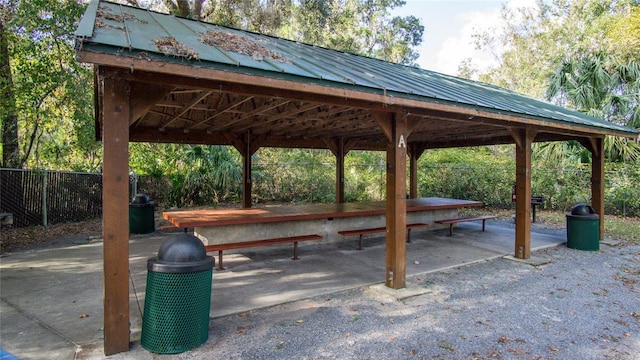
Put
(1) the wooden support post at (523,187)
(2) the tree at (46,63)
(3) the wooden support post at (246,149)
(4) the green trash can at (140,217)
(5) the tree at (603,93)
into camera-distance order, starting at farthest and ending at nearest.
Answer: (5) the tree at (603,93), (3) the wooden support post at (246,149), (4) the green trash can at (140,217), (2) the tree at (46,63), (1) the wooden support post at (523,187)

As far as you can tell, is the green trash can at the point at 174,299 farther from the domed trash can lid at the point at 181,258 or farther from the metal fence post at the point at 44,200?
the metal fence post at the point at 44,200

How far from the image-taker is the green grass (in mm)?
8805

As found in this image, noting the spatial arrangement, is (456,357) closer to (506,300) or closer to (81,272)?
(506,300)

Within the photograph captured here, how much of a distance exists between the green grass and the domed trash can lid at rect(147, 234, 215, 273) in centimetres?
939

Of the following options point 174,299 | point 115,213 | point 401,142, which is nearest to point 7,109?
point 115,213

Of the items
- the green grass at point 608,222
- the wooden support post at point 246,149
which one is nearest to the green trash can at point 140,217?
the wooden support post at point 246,149

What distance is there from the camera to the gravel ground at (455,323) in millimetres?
3150

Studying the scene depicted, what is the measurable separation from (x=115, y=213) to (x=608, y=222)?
12.6 m

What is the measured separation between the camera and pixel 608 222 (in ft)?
34.7

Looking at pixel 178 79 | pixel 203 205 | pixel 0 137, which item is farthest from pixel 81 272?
pixel 203 205

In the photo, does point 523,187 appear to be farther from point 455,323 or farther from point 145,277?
point 145,277

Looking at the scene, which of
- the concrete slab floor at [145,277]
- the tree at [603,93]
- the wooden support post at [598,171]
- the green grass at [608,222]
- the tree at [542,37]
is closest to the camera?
the concrete slab floor at [145,277]

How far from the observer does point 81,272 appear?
549 centimetres

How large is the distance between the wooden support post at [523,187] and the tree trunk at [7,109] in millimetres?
9540
